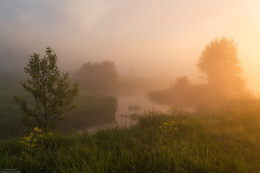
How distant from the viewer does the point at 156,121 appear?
25.2 ft

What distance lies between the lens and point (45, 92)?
35.3 feet

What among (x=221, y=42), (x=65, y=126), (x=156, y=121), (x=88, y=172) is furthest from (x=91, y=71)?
→ (x=88, y=172)

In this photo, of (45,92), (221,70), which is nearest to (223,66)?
(221,70)

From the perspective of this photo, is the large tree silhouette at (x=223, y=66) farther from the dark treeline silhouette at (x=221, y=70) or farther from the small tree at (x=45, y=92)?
the small tree at (x=45, y=92)

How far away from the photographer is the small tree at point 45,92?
1061cm

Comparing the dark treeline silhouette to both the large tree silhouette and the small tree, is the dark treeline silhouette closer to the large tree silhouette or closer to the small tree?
the large tree silhouette

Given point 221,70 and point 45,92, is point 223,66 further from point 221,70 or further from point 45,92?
point 45,92

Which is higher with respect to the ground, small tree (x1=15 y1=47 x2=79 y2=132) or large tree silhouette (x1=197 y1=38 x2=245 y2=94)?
large tree silhouette (x1=197 y1=38 x2=245 y2=94)

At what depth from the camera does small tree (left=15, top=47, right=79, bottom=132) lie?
10609mm

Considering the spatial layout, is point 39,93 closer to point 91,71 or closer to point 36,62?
point 36,62

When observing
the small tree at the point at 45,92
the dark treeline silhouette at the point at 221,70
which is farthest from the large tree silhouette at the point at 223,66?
the small tree at the point at 45,92

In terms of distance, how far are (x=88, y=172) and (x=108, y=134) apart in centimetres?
299

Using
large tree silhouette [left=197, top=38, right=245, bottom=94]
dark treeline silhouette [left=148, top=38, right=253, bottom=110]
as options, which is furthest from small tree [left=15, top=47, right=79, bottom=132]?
large tree silhouette [left=197, top=38, right=245, bottom=94]

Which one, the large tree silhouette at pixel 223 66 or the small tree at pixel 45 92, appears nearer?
the small tree at pixel 45 92
